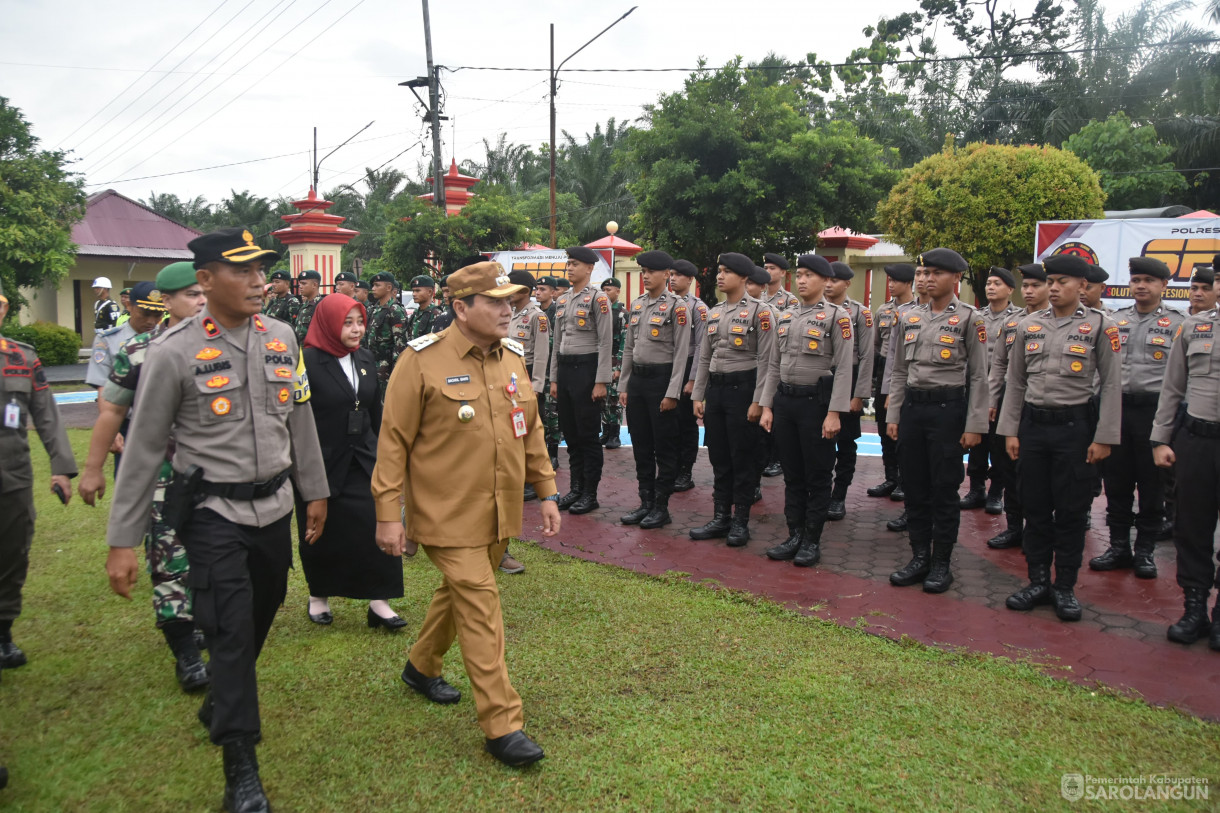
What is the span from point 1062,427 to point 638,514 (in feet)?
10.9

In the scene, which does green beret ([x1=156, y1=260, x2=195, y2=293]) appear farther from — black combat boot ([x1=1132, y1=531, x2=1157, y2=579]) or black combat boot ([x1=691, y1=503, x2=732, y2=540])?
black combat boot ([x1=1132, y1=531, x2=1157, y2=579])

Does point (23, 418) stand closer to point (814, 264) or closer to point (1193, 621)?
point (814, 264)

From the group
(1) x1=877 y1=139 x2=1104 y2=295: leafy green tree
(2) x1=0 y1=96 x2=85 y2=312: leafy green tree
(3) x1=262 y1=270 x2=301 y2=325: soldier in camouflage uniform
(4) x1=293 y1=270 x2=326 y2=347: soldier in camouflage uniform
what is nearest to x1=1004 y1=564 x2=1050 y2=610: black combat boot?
(4) x1=293 y1=270 x2=326 y2=347: soldier in camouflage uniform

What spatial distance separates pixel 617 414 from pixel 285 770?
7.64 meters

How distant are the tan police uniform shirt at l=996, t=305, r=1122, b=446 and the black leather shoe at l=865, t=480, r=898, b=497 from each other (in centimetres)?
297

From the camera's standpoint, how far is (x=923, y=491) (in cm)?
555

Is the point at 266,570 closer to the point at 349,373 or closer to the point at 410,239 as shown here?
the point at 349,373

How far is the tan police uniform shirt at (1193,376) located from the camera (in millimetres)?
4551

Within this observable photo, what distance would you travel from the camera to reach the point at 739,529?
21.4 feet

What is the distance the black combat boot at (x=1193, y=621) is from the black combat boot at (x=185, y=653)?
16.2ft

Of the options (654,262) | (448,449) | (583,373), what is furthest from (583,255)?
(448,449)

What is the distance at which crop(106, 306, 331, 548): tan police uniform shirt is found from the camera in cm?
296

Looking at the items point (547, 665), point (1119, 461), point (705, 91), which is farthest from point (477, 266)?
point (705, 91)

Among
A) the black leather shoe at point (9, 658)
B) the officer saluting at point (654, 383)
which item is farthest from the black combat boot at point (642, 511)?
the black leather shoe at point (9, 658)
